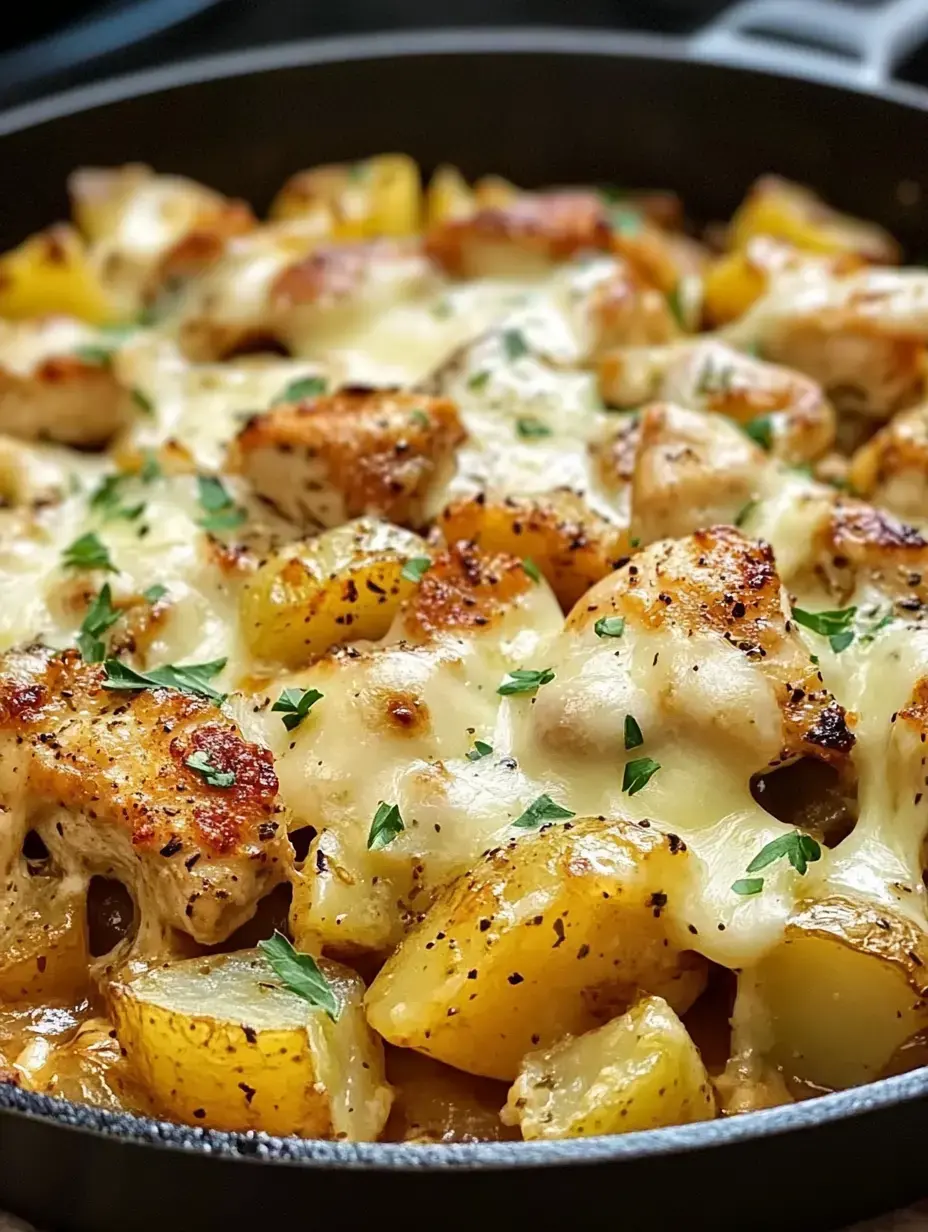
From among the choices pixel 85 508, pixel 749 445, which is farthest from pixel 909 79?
pixel 85 508

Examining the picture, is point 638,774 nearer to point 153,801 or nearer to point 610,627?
point 610,627

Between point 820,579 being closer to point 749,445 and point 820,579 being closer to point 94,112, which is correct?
point 749,445

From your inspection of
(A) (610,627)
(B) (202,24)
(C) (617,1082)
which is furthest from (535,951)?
(B) (202,24)

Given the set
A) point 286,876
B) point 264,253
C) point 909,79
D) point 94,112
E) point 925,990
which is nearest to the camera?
point 925,990

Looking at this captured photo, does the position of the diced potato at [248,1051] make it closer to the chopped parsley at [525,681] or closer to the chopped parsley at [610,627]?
A: the chopped parsley at [525,681]

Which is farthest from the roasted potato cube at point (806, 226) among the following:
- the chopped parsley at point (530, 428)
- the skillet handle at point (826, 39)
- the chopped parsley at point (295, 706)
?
the chopped parsley at point (295, 706)

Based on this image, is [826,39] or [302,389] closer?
[302,389]
